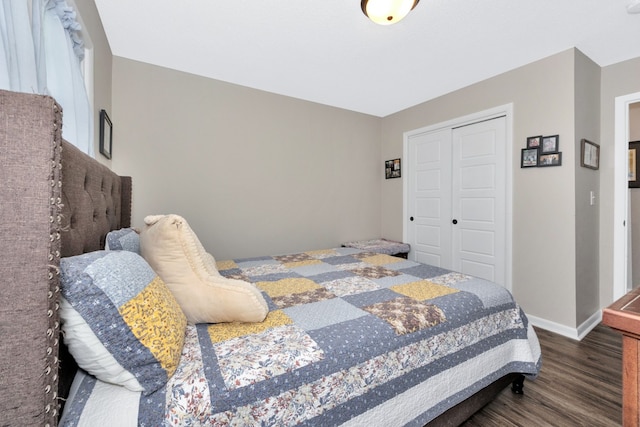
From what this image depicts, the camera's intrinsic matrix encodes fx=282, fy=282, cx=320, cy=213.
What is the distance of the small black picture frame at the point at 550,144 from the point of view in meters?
2.47

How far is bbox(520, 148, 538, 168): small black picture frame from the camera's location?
2.62m

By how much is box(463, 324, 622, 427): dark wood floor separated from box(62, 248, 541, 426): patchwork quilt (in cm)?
25

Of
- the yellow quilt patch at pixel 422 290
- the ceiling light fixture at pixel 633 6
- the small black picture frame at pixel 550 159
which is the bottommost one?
the yellow quilt patch at pixel 422 290

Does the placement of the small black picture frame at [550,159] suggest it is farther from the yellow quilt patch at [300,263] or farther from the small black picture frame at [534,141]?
the yellow quilt patch at [300,263]

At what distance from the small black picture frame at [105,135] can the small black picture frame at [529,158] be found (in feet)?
11.8

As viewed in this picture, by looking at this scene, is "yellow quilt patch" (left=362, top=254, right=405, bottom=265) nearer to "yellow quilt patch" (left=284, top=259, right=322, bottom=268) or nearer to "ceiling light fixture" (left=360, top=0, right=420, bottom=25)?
"yellow quilt patch" (left=284, top=259, right=322, bottom=268)

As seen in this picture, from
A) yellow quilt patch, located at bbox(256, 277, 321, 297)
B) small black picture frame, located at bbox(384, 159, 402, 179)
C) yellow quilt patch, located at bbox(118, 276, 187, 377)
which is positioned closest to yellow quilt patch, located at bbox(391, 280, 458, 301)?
yellow quilt patch, located at bbox(256, 277, 321, 297)

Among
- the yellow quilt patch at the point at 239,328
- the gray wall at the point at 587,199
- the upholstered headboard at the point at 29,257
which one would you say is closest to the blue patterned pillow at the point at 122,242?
the yellow quilt patch at the point at 239,328

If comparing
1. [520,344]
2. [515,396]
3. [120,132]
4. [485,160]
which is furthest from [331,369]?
[485,160]

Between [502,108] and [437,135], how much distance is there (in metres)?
0.76

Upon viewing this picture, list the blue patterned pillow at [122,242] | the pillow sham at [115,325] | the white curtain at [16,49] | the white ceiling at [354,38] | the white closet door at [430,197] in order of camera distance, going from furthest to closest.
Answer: the white closet door at [430,197] → the white ceiling at [354,38] → the blue patterned pillow at [122,242] → the white curtain at [16,49] → the pillow sham at [115,325]

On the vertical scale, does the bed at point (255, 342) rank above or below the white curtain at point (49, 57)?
below

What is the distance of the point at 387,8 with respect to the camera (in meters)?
1.56

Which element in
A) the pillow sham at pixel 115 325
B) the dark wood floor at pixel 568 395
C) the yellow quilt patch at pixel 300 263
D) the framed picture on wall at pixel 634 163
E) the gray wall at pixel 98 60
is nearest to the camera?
the pillow sham at pixel 115 325
